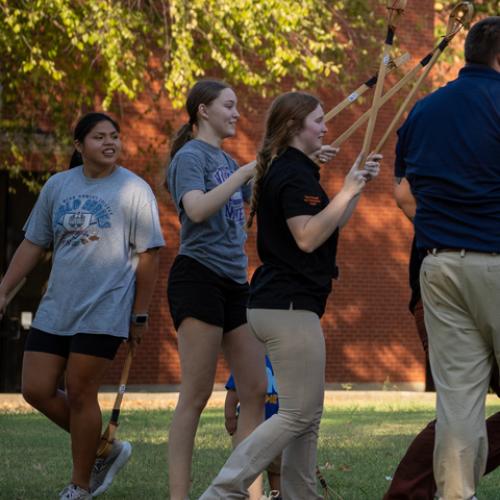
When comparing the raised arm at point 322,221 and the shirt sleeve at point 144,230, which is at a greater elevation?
the raised arm at point 322,221

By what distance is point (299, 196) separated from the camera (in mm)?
5562

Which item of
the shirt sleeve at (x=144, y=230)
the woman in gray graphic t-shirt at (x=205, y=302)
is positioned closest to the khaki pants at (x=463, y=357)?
the woman in gray graphic t-shirt at (x=205, y=302)

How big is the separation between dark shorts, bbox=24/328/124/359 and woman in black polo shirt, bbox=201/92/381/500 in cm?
138

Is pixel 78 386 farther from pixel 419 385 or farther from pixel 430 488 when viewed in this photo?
pixel 419 385

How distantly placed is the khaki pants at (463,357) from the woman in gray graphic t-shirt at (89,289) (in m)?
2.09

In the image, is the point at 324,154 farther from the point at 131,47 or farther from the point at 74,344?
the point at 131,47

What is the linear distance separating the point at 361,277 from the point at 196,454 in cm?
1429

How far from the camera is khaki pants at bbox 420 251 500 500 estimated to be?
5309 millimetres

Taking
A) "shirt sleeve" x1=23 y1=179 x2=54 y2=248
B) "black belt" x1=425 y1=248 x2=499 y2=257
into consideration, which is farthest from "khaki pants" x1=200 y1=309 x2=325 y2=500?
"shirt sleeve" x1=23 y1=179 x2=54 y2=248

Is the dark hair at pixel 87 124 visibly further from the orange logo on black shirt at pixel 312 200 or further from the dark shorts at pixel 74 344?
the orange logo on black shirt at pixel 312 200

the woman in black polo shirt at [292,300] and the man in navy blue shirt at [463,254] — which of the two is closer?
the man in navy blue shirt at [463,254]

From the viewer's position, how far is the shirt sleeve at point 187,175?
20.6 feet

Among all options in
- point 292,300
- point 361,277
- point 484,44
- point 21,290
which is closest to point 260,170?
point 292,300

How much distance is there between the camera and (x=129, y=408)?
1662 cm
